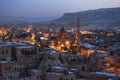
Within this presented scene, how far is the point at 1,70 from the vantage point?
2073 cm

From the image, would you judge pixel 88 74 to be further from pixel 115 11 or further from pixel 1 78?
pixel 115 11

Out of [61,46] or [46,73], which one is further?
[61,46]

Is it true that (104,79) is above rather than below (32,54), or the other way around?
below

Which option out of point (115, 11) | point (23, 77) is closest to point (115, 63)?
point (23, 77)

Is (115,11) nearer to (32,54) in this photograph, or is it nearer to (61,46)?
(61,46)

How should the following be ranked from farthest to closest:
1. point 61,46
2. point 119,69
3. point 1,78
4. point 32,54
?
point 61,46, point 119,69, point 32,54, point 1,78

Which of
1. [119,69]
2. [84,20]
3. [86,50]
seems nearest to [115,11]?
[84,20]

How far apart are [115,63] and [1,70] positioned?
13505 millimetres

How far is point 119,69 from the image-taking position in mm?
27375

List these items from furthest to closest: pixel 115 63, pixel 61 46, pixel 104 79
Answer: pixel 61 46 < pixel 115 63 < pixel 104 79

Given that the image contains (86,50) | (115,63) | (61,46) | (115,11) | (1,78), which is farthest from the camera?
(115,11)

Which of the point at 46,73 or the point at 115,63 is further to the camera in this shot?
the point at 115,63

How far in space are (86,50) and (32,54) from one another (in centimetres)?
1412

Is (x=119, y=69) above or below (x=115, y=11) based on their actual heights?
below
